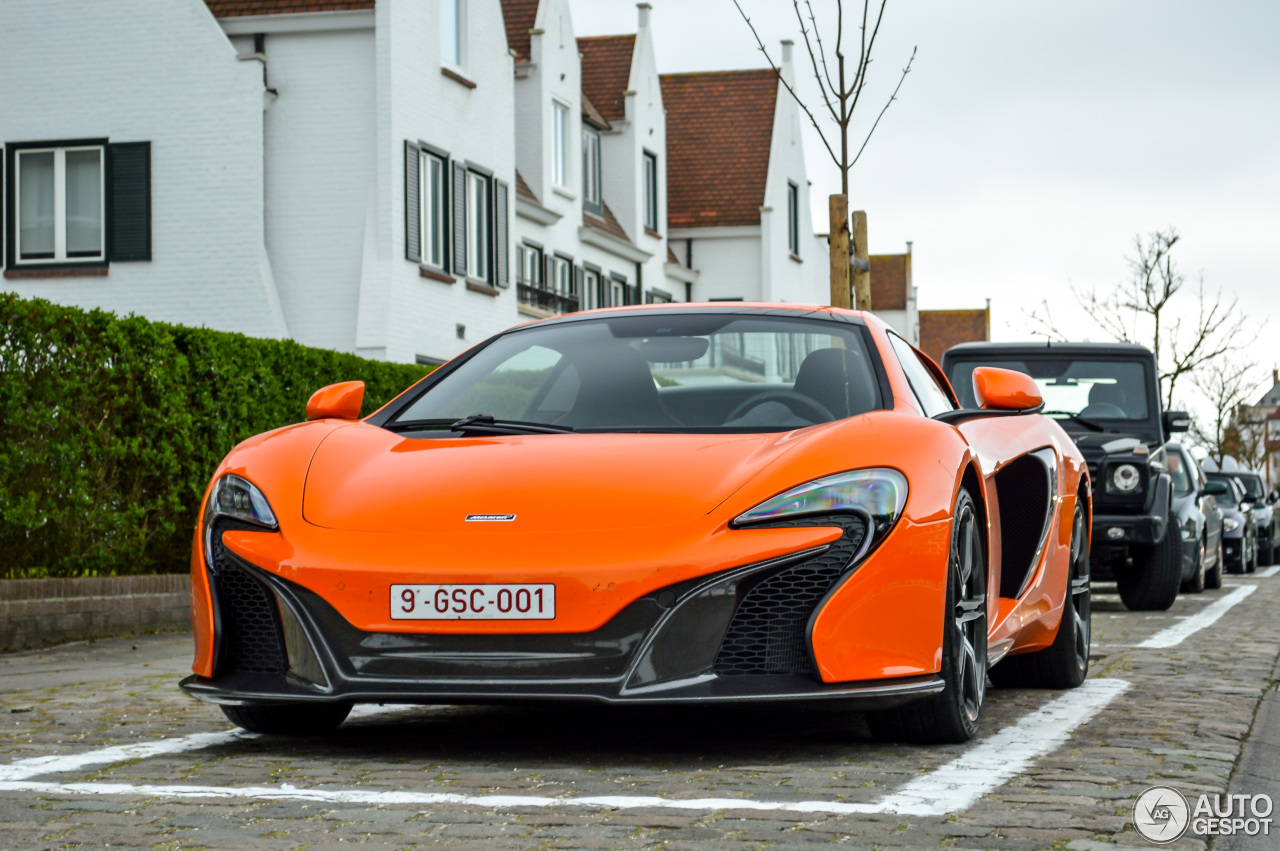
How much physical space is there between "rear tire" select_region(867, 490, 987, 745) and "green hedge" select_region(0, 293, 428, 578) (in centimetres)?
682

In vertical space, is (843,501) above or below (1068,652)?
above

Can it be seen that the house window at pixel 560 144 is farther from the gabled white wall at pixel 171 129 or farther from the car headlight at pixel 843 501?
the car headlight at pixel 843 501

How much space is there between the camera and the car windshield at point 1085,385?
14.4 meters

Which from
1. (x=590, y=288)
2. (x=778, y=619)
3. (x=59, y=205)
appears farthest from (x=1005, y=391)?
(x=590, y=288)

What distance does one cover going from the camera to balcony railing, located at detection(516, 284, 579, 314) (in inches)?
1264

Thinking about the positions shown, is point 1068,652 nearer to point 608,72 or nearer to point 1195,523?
point 1195,523

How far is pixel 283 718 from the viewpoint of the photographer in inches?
229

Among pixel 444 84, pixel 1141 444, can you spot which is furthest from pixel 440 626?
pixel 444 84

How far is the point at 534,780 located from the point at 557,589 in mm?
502

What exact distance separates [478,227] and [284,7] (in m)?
5.19

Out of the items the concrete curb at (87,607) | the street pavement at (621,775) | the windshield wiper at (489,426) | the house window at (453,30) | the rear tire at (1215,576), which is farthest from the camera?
the house window at (453,30)

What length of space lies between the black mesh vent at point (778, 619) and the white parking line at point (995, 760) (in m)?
0.48

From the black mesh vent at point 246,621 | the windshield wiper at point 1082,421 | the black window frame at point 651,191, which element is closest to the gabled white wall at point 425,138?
the windshield wiper at point 1082,421

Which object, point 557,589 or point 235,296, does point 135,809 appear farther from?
point 235,296
